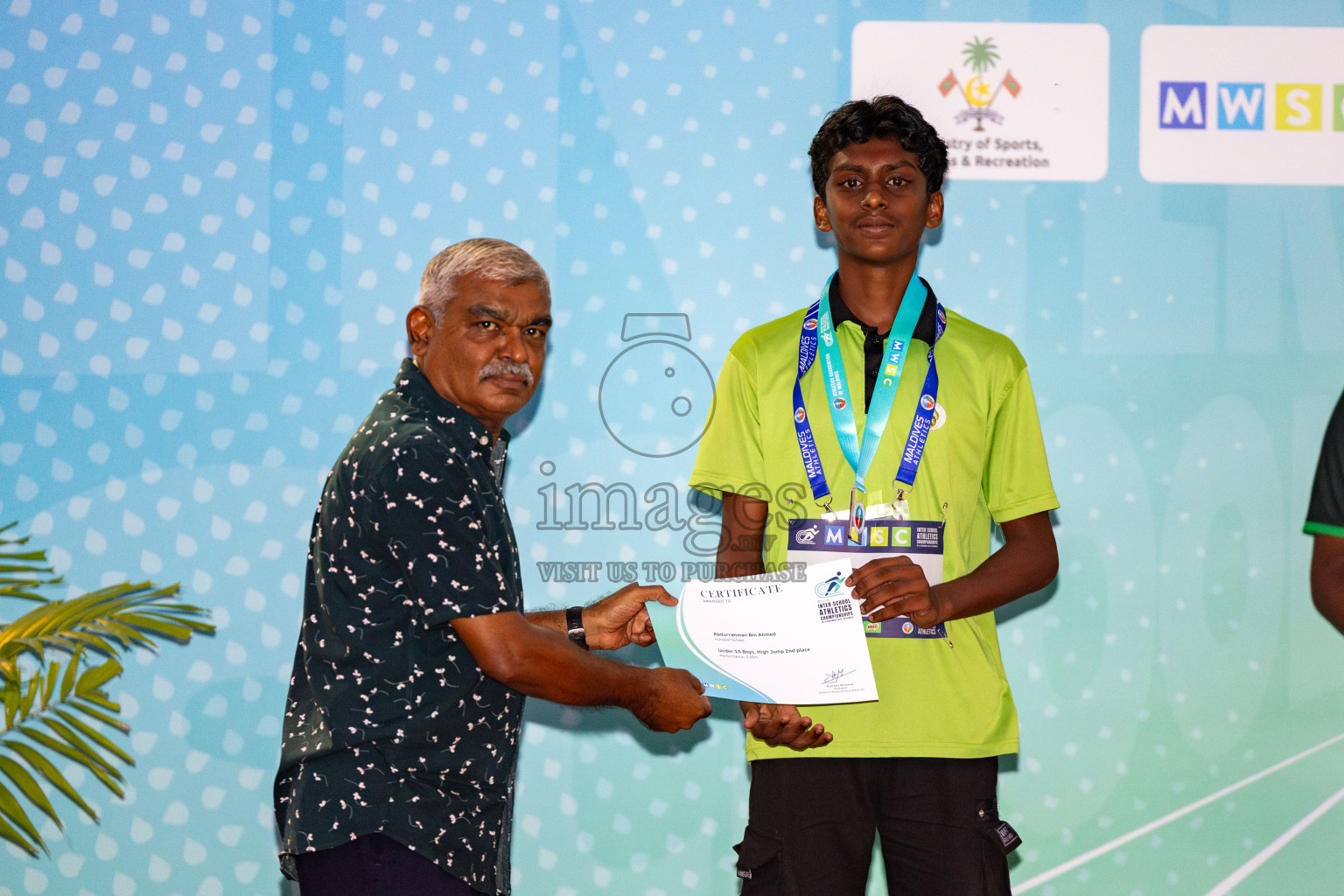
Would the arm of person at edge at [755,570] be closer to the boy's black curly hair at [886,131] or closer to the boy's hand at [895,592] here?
the boy's hand at [895,592]

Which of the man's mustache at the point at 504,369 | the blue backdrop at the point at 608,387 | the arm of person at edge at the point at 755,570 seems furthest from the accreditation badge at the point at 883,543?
the blue backdrop at the point at 608,387

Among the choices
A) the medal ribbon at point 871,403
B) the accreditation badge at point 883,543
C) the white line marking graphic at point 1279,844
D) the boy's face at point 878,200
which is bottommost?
the white line marking graphic at point 1279,844

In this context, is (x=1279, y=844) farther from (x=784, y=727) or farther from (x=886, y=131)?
(x=886, y=131)

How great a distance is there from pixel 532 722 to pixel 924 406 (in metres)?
1.64

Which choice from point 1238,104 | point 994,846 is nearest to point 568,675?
point 994,846

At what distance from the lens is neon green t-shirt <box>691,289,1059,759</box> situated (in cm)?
216

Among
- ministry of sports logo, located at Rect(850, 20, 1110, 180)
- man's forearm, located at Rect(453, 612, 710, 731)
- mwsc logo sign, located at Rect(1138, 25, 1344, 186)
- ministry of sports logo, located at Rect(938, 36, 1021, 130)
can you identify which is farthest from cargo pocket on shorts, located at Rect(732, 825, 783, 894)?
mwsc logo sign, located at Rect(1138, 25, 1344, 186)

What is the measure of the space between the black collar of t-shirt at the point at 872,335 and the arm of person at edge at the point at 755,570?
335mm

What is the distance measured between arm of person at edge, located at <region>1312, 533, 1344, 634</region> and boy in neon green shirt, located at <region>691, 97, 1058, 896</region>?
513 millimetres

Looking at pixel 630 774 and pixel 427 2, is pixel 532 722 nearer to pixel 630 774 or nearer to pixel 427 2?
pixel 630 774

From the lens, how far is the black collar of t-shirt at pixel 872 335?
2281mm

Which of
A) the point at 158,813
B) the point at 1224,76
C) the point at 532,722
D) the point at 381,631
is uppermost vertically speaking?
the point at 1224,76

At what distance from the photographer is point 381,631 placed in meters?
1.78

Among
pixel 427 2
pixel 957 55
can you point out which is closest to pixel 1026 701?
pixel 957 55
